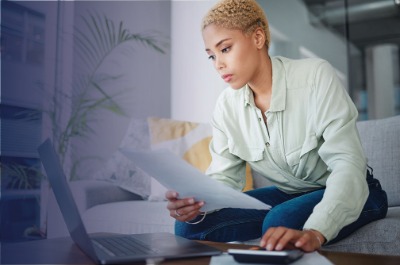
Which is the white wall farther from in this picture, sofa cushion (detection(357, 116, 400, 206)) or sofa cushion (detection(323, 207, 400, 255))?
sofa cushion (detection(323, 207, 400, 255))

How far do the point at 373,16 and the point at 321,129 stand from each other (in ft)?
12.5

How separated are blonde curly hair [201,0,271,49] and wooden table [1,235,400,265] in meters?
0.65

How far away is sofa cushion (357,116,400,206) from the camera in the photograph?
179cm

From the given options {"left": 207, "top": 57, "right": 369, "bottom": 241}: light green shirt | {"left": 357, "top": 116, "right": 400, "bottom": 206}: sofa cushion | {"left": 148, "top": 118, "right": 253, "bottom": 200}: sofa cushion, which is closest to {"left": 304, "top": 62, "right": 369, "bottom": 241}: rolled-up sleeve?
{"left": 207, "top": 57, "right": 369, "bottom": 241}: light green shirt

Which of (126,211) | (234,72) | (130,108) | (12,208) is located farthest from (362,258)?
(130,108)

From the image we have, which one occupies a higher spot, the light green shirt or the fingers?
the light green shirt

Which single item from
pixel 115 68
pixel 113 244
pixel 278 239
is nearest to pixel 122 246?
pixel 113 244

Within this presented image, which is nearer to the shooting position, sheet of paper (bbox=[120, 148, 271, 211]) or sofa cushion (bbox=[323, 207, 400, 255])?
sheet of paper (bbox=[120, 148, 271, 211])

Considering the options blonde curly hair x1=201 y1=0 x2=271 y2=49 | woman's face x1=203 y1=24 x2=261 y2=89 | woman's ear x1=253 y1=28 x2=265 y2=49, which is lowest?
woman's face x1=203 y1=24 x2=261 y2=89

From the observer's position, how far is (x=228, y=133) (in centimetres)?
142

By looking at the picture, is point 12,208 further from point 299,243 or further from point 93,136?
point 299,243

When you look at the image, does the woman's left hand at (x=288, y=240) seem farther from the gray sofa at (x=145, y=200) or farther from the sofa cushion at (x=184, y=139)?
the sofa cushion at (x=184, y=139)

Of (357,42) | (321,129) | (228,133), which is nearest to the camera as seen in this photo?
(321,129)

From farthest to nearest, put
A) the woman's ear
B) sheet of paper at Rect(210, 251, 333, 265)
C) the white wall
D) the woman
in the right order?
1. the white wall
2. the woman's ear
3. the woman
4. sheet of paper at Rect(210, 251, 333, 265)
